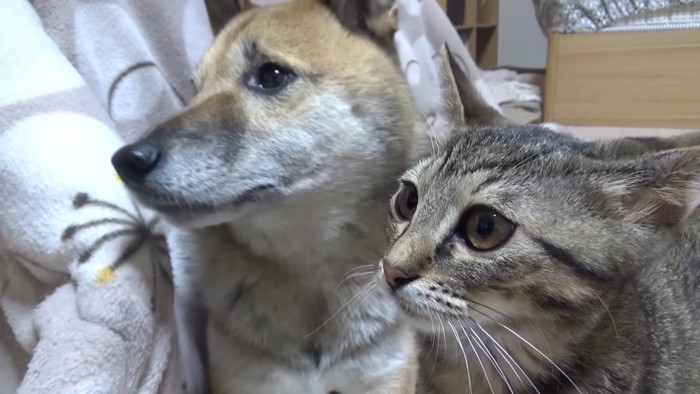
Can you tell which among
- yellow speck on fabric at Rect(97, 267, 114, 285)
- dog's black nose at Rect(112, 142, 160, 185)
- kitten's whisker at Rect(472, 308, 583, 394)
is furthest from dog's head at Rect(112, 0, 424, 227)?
kitten's whisker at Rect(472, 308, 583, 394)

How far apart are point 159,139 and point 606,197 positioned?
2.01 ft

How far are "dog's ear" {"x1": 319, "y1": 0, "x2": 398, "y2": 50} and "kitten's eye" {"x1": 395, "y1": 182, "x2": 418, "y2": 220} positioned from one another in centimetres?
40

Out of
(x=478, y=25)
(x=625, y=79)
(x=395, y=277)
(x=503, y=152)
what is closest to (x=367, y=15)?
(x=503, y=152)

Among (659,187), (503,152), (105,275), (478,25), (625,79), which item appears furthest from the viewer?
(478,25)

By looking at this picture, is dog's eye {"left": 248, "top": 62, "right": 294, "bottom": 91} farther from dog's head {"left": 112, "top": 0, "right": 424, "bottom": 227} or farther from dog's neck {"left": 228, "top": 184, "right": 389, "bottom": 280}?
dog's neck {"left": 228, "top": 184, "right": 389, "bottom": 280}

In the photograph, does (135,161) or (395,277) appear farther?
(135,161)

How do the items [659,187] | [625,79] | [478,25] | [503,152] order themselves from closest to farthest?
[659,187], [503,152], [625,79], [478,25]

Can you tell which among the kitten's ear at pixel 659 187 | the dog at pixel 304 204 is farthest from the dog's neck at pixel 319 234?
the kitten's ear at pixel 659 187

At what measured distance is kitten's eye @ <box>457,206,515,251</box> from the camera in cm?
73

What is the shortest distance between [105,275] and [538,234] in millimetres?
618

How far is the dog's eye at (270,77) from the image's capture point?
3.48 feet

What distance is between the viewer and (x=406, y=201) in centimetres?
90

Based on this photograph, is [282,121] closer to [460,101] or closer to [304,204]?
[304,204]

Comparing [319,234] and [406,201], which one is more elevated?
[406,201]
